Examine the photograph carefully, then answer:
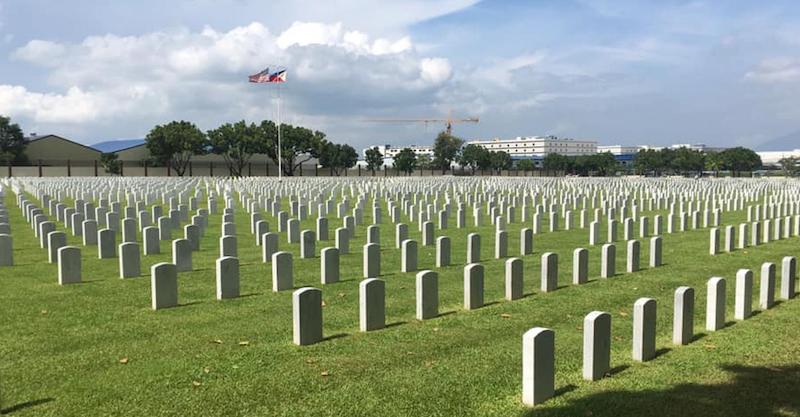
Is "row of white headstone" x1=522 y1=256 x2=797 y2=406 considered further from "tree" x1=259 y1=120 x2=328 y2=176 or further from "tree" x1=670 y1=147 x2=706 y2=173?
"tree" x1=670 y1=147 x2=706 y2=173

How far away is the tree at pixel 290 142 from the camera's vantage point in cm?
7562

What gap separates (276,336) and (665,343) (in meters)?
3.97

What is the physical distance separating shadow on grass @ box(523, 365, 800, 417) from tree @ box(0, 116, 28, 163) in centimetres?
7737

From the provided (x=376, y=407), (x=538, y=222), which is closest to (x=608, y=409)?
(x=376, y=407)

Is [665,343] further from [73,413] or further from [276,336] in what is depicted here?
[73,413]

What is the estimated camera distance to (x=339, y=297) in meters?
8.31

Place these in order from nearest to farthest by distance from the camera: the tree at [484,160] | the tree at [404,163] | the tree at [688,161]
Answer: the tree at [404,163] < the tree at [688,161] < the tree at [484,160]

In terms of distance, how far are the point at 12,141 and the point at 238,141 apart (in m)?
24.8

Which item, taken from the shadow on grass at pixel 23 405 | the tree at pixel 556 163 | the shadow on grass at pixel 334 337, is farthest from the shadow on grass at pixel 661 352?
the tree at pixel 556 163

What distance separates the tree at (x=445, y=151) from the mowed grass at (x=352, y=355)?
10051 centimetres

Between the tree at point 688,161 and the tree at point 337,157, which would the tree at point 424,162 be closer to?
the tree at point 337,157

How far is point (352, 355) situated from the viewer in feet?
19.0

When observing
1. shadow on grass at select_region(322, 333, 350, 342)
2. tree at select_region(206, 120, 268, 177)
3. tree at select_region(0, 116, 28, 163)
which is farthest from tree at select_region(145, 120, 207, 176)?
shadow on grass at select_region(322, 333, 350, 342)

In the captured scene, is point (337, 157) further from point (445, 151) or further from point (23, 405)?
point (23, 405)
